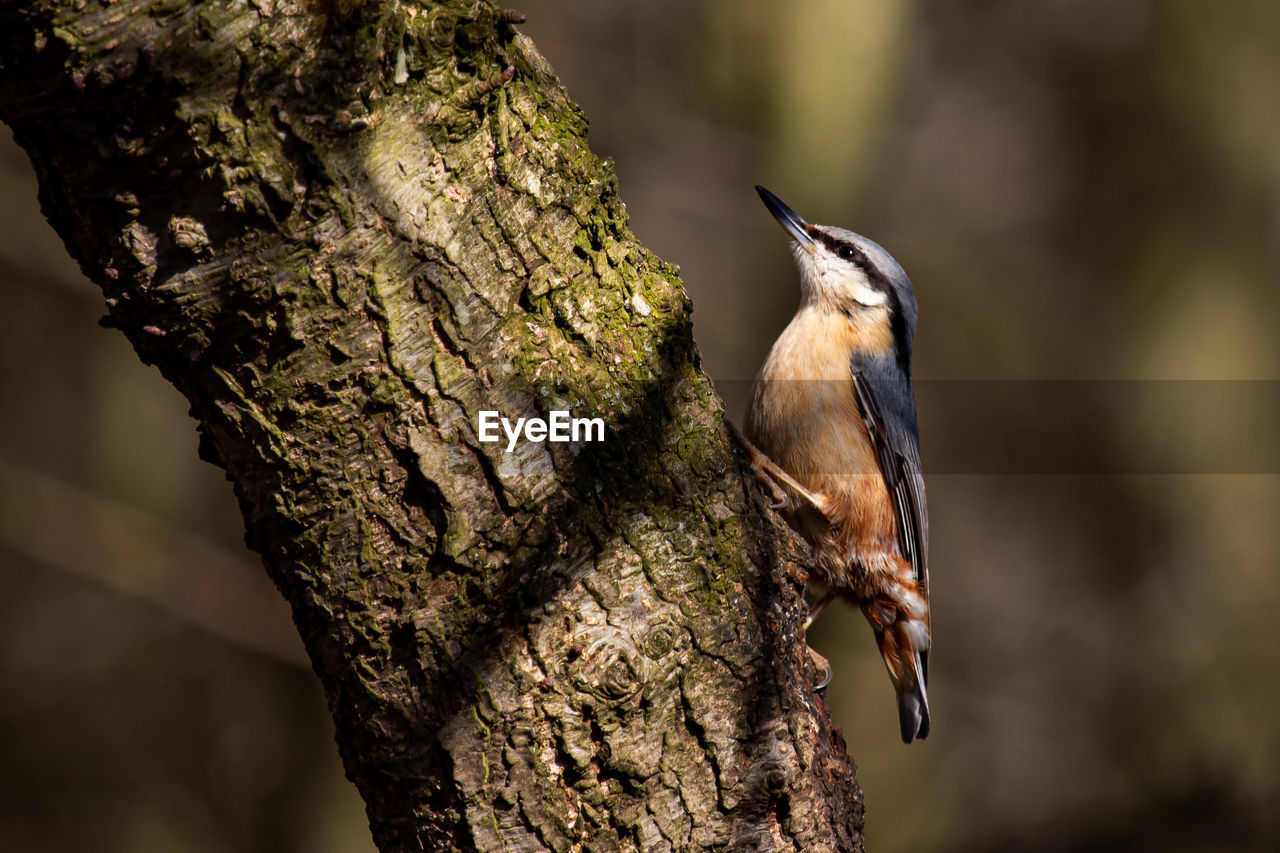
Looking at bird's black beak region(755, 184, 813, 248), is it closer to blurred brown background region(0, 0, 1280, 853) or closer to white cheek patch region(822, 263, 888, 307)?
white cheek patch region(822, 263, 888, 307)

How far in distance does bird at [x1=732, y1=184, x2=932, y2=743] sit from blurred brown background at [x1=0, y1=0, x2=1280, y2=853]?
1649 millimetres

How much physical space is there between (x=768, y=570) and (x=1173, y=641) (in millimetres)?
4728

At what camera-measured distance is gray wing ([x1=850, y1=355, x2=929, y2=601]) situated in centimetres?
319

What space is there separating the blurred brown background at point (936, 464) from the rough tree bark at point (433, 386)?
353 cm

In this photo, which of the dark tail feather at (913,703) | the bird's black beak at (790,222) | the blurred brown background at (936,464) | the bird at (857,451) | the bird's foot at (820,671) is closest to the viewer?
the bird's foot at (820,671)

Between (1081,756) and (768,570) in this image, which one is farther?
(1081,756)

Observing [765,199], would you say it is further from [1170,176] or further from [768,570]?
[1170,176]

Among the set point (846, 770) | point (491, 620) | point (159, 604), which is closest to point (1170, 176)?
point (846, 770)

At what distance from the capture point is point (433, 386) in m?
1.46

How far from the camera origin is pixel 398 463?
1460 millimetres

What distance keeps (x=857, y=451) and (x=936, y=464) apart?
3.53 m

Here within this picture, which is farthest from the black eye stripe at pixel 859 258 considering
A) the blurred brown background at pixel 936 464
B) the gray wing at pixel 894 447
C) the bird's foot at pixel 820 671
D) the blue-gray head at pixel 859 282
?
the bird's foot at pixel 820 671

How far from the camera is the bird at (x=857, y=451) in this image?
3053 mm

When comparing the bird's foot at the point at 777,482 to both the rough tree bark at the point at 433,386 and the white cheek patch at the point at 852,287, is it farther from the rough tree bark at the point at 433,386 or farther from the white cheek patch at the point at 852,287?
the rough tree bark at the point at 433,386
